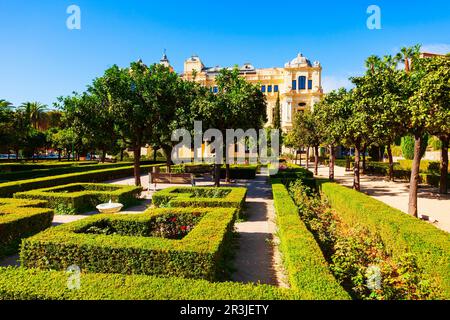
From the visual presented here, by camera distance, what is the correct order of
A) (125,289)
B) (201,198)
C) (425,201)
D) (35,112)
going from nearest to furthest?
(125,289), (201,198), (425,201), (35,112)

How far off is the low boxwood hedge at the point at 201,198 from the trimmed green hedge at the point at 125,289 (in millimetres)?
6162

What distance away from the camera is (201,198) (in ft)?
36.2

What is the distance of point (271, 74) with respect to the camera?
60.9 m

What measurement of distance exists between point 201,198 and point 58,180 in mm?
9746

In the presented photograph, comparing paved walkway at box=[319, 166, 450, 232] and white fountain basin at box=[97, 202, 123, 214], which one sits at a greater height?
white fountain basin at box=[97, 202, 123, 214]

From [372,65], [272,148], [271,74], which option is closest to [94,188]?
[372,65]

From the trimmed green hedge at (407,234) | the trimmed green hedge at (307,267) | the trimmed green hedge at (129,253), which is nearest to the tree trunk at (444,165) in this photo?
the trimmed green hedge at (407,234)

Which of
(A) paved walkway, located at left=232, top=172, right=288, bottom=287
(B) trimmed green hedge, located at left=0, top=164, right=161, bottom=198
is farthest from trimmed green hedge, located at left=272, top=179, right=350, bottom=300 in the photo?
(B) trimmed green hedge, located at left=0, top=164, right=161, bottom=198

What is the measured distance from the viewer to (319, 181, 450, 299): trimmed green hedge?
16.3 ft

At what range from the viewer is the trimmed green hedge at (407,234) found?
495cm

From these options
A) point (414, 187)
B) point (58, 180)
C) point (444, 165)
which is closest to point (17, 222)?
point (58, 180)

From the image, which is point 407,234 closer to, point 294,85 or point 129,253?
point 129,253

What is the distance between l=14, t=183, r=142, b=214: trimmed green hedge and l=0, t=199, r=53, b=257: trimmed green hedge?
66.3 inches

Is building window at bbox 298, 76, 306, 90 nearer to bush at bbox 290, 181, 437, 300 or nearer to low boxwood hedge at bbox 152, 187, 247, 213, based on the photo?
low boxwood hedge at bbox 152, 187, 247, 213
